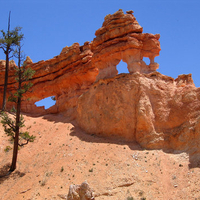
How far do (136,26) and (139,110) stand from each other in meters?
6.78

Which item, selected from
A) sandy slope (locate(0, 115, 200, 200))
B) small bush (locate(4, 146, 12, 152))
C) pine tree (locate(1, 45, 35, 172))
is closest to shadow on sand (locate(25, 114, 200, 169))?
sandy slope (locate(0, 115, 200, 200))

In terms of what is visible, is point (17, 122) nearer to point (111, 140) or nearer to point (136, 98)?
point (111, 140)

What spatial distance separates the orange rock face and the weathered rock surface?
4.41ft

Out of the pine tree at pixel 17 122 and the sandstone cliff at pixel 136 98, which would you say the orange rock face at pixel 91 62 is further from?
the pine tree at pixel 17 122

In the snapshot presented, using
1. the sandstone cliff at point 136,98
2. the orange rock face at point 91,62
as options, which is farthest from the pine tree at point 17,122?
the orange rock face at point 91,62

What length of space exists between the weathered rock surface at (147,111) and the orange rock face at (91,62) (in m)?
1.34

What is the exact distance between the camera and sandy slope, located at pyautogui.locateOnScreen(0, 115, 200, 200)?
1306 cm

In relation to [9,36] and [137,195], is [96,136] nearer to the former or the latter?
[137,195]

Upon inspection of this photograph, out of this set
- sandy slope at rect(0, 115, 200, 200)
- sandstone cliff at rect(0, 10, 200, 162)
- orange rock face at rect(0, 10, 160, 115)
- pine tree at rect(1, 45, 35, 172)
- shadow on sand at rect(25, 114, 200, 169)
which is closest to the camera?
sandy slope at rect(0, 115, 200, 200)

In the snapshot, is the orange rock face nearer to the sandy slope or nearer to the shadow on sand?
the shadow on sand

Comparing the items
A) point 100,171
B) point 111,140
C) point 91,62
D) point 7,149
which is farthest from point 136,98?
point 7,149

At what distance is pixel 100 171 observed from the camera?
14.7 metres

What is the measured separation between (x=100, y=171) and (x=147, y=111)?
489cm

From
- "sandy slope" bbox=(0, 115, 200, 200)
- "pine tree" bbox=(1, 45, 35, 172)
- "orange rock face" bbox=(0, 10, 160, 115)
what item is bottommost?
"sandy slope" bbox=(0, 115, 200, 200)
